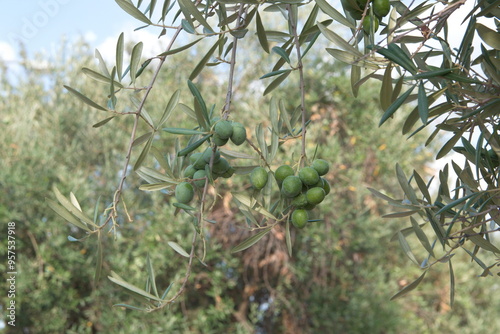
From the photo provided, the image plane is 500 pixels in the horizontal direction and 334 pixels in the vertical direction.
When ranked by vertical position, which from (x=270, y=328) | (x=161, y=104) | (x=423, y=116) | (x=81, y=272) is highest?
(x=423, y=116)

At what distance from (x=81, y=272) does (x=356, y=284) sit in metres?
2.00

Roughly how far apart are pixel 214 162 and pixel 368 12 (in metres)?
0.26

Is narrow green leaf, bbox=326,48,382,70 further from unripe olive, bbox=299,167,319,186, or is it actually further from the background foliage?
the background foliage

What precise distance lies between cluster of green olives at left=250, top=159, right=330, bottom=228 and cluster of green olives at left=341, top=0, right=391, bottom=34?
0.58 ft

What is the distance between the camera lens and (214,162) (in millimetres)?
635

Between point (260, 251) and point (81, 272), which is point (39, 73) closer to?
point (81, 272)

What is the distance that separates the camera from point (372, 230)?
12.3 feet

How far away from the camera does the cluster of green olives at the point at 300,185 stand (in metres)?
0.61

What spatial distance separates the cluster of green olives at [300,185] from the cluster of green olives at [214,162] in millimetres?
46

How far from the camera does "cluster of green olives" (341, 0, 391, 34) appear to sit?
0.58m

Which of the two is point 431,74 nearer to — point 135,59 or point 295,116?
point 295,116

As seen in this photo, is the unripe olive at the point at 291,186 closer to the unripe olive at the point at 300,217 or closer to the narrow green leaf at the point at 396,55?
the unripe olive at the point at 300,217

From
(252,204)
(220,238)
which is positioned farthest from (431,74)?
(220,238)

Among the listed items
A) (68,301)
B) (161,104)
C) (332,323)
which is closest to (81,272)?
(68,301)
